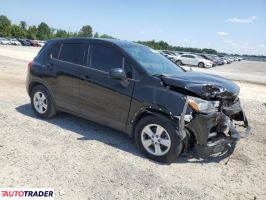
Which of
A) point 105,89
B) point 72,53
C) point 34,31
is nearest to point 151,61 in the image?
point 105,89

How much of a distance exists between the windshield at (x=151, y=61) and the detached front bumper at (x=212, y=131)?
114cm

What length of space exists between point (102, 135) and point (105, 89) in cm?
99

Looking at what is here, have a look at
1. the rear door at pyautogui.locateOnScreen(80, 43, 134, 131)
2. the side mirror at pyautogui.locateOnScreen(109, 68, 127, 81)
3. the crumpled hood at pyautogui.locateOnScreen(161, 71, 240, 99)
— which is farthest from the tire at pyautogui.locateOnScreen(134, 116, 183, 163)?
the side mirror at pyautogui.locateOnScreen(109, 68, 127, 81)

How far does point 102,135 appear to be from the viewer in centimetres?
594

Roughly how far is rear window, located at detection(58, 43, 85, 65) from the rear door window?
28 cm

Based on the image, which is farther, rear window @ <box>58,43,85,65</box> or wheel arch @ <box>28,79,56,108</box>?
wheel arch @ <box>28,79,56,108</box>

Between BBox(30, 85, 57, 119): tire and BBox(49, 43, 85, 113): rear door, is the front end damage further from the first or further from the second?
BBox(30, 85, 57, 119): tire

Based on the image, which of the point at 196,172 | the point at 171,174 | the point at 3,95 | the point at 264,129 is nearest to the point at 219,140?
the point at 196,172

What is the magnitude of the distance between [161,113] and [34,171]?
1996 mm

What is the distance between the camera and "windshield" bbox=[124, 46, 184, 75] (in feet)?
17.5

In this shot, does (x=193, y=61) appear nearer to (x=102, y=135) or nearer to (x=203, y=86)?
(x=102, y=135)

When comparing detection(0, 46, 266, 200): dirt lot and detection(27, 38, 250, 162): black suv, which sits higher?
detection(27, 38, 250, 162): black suv

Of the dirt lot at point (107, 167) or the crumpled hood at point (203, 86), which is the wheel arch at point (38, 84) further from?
the crumpled hood at point (203, 86)

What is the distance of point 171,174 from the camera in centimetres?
450
